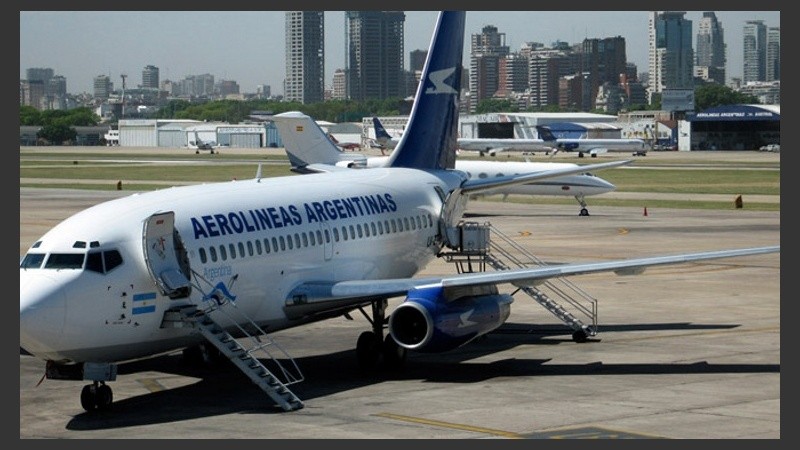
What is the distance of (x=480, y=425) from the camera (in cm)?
2694

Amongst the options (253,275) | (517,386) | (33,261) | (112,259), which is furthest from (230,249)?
(517,386)

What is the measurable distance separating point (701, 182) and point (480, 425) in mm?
100525

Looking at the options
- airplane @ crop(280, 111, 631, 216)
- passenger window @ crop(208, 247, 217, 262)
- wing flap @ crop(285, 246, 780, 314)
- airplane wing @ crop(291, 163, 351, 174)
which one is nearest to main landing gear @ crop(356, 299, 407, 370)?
wing flap @ crop(285, 246, 780, 314)

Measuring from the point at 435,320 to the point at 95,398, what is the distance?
297 inches

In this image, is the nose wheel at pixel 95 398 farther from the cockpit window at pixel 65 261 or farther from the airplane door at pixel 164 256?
the cockpit window at pixel 65 261

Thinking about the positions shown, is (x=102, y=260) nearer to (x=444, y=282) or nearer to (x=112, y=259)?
(x=112, y=259)

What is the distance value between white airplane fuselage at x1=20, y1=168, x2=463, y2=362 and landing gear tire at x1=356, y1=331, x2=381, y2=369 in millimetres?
1608

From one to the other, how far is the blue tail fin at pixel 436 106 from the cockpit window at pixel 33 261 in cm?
1645

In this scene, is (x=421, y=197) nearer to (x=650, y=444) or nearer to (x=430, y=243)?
(x=430, y=243)

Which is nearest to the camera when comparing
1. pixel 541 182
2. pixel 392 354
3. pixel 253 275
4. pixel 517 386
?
pixel 517 386

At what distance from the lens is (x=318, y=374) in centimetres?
3378

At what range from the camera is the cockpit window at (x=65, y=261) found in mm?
28469

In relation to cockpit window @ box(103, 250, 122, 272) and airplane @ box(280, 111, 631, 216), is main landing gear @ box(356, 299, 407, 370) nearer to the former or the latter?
cockpit window @ box(103, 250, 122, 272)

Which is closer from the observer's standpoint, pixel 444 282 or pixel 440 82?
pixel 444 282
